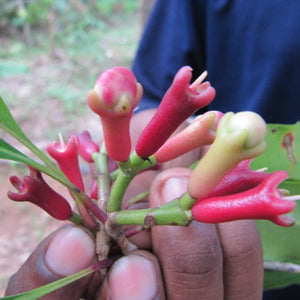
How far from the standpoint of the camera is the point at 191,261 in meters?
0.74

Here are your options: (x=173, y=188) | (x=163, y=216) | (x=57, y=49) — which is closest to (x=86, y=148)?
(x=173, y=188)

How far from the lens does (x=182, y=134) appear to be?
58cm

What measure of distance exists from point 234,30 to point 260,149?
102 centimetres

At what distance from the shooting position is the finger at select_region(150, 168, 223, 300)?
2.44 feet

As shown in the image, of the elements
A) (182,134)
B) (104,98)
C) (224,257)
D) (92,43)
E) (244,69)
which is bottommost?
(92,43)

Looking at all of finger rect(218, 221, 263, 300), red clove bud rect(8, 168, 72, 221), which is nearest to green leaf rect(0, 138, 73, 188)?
red clove bud rect(8, 168, 72, 221)

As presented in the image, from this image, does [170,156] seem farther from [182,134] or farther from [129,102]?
[129,102]

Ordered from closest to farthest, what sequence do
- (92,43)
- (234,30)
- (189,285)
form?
(189,285) < (234,30) < (92,43)

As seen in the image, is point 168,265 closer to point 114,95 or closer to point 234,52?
point 114,95

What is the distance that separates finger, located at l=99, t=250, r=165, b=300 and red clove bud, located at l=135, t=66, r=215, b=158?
298mm

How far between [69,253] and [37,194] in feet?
0.49

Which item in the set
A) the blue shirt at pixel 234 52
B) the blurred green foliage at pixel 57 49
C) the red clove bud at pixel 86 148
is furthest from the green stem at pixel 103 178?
the blurred green foliage at pixel 57 49

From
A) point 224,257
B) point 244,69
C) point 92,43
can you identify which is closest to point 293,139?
point 224,257

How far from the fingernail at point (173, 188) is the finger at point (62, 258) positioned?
0.63 feet
